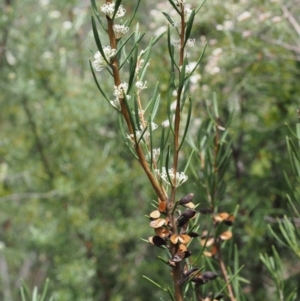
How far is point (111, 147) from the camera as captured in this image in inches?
52.4

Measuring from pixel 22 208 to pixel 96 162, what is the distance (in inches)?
15.0

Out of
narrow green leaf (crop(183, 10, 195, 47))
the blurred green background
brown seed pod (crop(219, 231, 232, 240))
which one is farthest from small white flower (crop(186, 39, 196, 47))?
the blurred green background

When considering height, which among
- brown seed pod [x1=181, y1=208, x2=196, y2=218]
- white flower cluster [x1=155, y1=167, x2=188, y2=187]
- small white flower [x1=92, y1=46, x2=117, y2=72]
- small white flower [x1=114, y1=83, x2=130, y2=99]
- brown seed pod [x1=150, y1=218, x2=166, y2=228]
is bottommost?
brown seed pod [x1=150, y1=218, x2=166, y2=228]

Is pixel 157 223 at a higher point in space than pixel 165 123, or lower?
lower

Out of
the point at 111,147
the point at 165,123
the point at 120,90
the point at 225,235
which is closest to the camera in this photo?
the point at 120,90

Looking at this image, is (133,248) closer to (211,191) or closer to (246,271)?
(246,271)

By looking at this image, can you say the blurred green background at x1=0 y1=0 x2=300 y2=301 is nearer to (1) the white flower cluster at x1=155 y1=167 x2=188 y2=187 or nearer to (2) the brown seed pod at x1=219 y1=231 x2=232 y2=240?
(2) the brown seed pod at x1=219 y1=231 x2=232 y2=240

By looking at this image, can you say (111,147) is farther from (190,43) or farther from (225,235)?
(190,43)

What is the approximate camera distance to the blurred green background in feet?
3.48

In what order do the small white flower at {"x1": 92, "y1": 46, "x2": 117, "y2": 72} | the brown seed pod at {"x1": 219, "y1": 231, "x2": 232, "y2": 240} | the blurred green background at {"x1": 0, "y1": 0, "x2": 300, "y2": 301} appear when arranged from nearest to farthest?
the small white flower at {"x1": 92, "y1": 46, "x2": 117, "y2": 72} < the brown seed pod at {"x1": 219, "y1": 231, "x2": 232, "y2": 240} < the blurred green background at {"x1": 0, "y1": 0, "x2": 300, "y2": 301}

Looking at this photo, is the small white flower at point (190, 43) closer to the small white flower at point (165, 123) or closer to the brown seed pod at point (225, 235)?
the small white flower at point (165, 123)

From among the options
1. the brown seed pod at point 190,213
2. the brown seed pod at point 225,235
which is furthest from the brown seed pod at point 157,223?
the brown seed pod at point 225,235

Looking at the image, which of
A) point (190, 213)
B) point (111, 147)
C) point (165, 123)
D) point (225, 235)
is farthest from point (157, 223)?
point (111, 147)

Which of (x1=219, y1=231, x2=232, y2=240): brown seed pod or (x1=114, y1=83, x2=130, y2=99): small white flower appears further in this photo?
(x1=219, y1=231, x2=232, y2=240): brown seed pod
